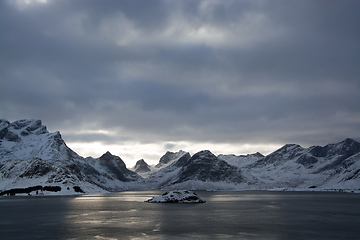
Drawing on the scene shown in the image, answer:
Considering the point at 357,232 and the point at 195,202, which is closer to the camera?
the point at 357,232

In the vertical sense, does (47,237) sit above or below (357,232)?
above

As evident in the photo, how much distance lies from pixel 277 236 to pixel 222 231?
1045 centimetres

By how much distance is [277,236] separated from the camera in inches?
2025

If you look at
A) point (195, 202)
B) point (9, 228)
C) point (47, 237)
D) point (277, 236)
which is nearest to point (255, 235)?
point (277, 236)

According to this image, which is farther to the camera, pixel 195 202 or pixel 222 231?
pixel 195 202

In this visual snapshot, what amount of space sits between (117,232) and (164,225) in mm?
12917

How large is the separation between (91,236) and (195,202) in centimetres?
10493

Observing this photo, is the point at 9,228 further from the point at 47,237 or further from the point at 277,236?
the point at 277,236

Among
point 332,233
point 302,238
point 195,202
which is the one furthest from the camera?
point 195,202

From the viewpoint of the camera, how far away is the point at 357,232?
56.4 metres

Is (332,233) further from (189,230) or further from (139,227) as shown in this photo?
(139,227)

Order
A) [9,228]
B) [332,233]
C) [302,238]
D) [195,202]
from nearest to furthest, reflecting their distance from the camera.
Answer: [302,238] < [332,233] < [9,228] < [195,202]

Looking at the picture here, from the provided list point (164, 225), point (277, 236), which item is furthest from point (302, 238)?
point (164, 225)

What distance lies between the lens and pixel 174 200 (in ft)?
500
